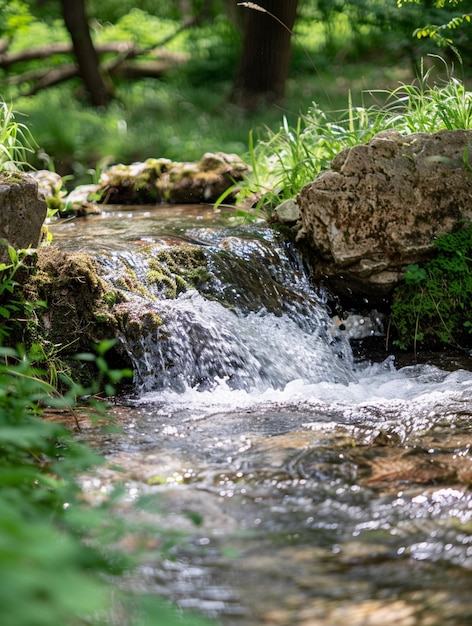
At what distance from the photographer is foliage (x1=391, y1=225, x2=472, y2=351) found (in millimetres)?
4664

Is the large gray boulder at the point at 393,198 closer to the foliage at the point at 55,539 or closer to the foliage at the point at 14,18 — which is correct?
the foliage at the point at 55,539

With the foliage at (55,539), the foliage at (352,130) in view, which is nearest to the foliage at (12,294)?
the foliage at (55,539)

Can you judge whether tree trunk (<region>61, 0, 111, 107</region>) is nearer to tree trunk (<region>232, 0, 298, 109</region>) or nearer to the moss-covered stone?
tree trunk (<region>232, 0, 298, 109</region>)

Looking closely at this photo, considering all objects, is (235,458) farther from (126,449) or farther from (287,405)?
(287,405)

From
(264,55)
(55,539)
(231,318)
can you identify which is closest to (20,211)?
(231,318)

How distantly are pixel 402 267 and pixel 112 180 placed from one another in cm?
333

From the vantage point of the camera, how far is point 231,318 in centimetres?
441

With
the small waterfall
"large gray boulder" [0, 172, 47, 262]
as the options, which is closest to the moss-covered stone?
the small waterfall

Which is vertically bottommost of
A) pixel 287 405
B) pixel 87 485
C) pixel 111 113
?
pixel 287 405

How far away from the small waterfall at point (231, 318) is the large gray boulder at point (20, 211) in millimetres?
515

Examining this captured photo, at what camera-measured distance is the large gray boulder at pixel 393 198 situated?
4676 millimetres

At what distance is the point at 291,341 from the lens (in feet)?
14.7

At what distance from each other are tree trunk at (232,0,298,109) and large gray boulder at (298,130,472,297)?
5624mm

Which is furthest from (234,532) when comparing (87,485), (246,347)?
(246,347)
